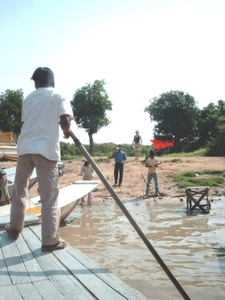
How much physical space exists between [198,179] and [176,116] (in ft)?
69.6

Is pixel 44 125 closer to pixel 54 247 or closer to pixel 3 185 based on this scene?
pixel 54 247

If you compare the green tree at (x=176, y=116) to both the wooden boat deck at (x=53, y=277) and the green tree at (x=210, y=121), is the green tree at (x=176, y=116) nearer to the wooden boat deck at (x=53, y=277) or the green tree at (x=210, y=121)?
the green tree at (x=210, y=121)

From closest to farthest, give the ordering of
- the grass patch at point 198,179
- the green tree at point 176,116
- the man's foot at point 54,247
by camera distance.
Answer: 1. the man's foot at point 54,247
2. the grass patch at point 198,179
3. the green tree at point 176,116

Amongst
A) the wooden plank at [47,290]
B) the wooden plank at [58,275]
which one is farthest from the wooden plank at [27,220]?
the wooden plank at [47,290]

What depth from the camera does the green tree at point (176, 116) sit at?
35.9 metres

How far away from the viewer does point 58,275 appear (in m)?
2.75

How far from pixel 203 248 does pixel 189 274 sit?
4.98 ft

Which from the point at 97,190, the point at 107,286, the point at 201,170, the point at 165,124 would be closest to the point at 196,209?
the point at 97,190

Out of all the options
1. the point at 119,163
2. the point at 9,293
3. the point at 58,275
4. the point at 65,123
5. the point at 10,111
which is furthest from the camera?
the point at 10,111

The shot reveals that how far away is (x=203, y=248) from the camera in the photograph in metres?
6.66

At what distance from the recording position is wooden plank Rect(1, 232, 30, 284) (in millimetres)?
2720

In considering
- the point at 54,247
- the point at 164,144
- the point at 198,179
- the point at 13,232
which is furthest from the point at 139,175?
the point at 164,144

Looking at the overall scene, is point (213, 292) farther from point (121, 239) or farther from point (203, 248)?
point (121, 239)

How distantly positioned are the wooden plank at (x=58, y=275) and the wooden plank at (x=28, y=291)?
14cm
